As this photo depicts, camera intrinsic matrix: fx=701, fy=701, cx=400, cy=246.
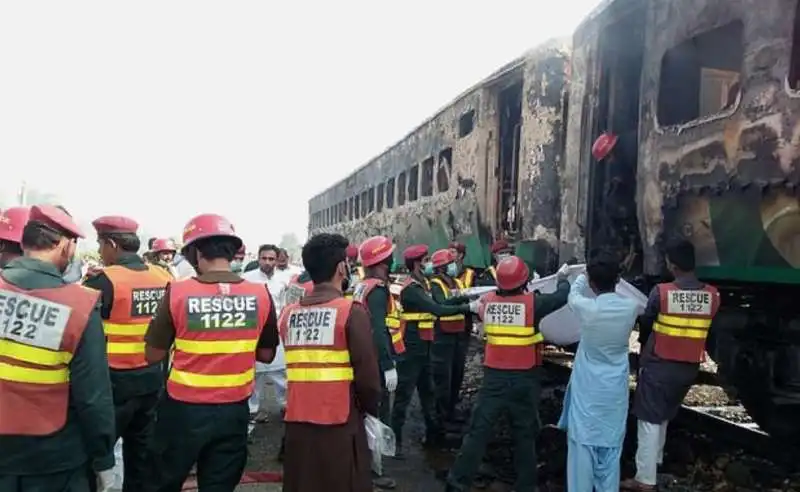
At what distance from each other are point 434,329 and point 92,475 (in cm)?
332

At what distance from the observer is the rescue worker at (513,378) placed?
13.3ft

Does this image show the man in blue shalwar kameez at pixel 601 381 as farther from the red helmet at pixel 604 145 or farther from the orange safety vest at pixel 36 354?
the orange safety vest at pixel 36 354

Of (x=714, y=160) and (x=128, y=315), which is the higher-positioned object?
(x=714, y=160)

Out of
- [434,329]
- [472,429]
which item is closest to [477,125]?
[434,329]

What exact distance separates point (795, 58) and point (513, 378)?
2.29 metres

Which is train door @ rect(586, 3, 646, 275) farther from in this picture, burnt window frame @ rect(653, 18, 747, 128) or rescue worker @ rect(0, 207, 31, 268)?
rescue worker @ rect(0, 207, 31, 268)

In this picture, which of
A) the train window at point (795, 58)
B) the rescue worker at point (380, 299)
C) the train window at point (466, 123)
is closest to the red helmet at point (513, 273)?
the rescue worker at point (380, 299)

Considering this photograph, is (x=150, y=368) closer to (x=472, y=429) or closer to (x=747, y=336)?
(x=472, y=429)

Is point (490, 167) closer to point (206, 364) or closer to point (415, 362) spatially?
point (415, 362)

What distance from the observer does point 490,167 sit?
31.1ft

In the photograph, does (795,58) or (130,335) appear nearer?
(130,335)

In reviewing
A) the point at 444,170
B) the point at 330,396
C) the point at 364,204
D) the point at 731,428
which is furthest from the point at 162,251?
the point at 364,204

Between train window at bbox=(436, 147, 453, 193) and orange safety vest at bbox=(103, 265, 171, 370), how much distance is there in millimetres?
7887

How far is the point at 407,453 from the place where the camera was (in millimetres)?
5492
